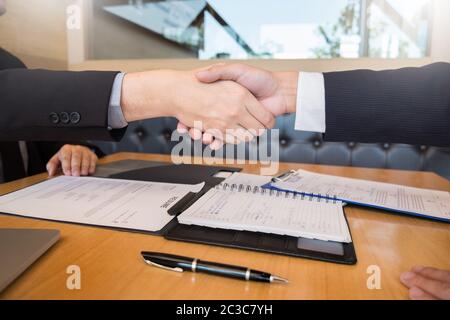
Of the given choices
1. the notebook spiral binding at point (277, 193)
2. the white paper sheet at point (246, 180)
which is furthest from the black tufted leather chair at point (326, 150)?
the notebook spiral binding at point (277, 193)

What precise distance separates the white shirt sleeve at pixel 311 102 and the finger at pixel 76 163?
1.79 ft

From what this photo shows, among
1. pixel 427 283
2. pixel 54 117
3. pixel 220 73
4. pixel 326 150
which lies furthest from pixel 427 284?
pixel 326 150

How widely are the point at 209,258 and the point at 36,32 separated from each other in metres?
1.60

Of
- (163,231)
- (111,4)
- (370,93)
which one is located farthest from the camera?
(111,4)

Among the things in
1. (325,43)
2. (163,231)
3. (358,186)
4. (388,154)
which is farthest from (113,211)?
(325,43)

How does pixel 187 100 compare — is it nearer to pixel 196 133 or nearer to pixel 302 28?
pixel 196 133

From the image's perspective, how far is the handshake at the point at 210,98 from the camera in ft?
2.11

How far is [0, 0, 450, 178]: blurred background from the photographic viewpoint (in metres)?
1.38

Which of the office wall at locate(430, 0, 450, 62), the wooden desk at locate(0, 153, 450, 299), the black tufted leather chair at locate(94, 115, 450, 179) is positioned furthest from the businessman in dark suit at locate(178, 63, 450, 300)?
the office wall at locate(430, 0, 450, 62)

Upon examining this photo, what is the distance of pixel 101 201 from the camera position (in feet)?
1.82

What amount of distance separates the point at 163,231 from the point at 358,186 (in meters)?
0.47

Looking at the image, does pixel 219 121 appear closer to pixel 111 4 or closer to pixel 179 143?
pixel 179 143

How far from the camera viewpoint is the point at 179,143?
61.0 inches

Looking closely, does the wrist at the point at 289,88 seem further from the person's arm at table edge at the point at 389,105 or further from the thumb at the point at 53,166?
the thumb at the point at 53,166
